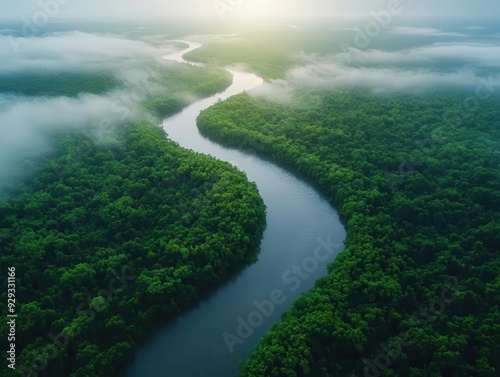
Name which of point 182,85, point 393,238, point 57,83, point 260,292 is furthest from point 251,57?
point 260,292

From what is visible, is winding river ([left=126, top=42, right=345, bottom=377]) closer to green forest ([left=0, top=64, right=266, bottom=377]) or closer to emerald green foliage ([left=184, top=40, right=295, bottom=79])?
green forest ([left=0, top=64, right=266, bottom=377])

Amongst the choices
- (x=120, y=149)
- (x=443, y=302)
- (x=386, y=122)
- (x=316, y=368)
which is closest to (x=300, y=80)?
(x=386, y=122)

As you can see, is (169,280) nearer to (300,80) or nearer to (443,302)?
(443,302)

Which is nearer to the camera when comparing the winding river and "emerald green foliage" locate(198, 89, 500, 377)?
"emerald green foliage" locate(198, 89, 500, 377)

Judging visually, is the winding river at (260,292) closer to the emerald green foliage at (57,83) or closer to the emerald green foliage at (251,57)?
the emerald green foliage at (57,83)

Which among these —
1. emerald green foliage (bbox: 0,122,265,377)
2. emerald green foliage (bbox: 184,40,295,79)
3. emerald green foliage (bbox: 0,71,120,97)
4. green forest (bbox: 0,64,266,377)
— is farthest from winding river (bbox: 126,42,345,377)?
emerald green foliage (bbox: 184,40,295,79)

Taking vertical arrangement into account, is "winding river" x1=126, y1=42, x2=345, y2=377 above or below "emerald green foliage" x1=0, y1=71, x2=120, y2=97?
below
